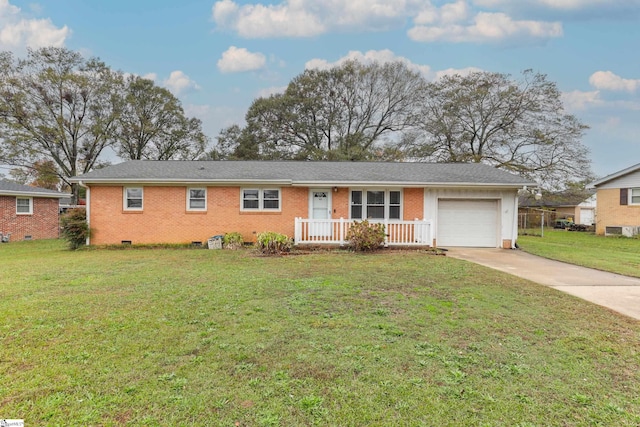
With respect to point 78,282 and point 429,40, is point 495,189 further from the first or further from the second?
point 78,282

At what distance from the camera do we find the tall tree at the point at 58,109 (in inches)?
940

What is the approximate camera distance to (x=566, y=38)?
16.6m

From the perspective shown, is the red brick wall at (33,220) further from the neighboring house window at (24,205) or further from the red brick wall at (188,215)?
the red brick wall at (188,215)

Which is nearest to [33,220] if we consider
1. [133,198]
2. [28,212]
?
[28,212]

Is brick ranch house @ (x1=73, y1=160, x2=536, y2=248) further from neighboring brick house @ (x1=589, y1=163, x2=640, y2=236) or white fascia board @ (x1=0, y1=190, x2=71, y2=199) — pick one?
neighboring brick house @ (x1=589, y1=163, x2=640, y2=236)

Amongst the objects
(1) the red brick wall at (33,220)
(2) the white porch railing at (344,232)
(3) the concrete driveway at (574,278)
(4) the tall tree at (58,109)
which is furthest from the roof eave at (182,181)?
(4) the tall tree at (58,109)

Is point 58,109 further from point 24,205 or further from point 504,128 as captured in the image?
point 504,128

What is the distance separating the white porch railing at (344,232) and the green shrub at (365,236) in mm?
546

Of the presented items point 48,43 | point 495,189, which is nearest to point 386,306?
point 495,189

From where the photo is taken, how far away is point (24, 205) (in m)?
17.8

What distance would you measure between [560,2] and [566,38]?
427 centimetres

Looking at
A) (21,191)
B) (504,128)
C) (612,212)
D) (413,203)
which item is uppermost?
(504,128)

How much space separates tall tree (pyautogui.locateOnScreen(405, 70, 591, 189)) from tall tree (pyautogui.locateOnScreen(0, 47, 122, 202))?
26.5m

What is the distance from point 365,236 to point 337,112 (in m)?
24.0
